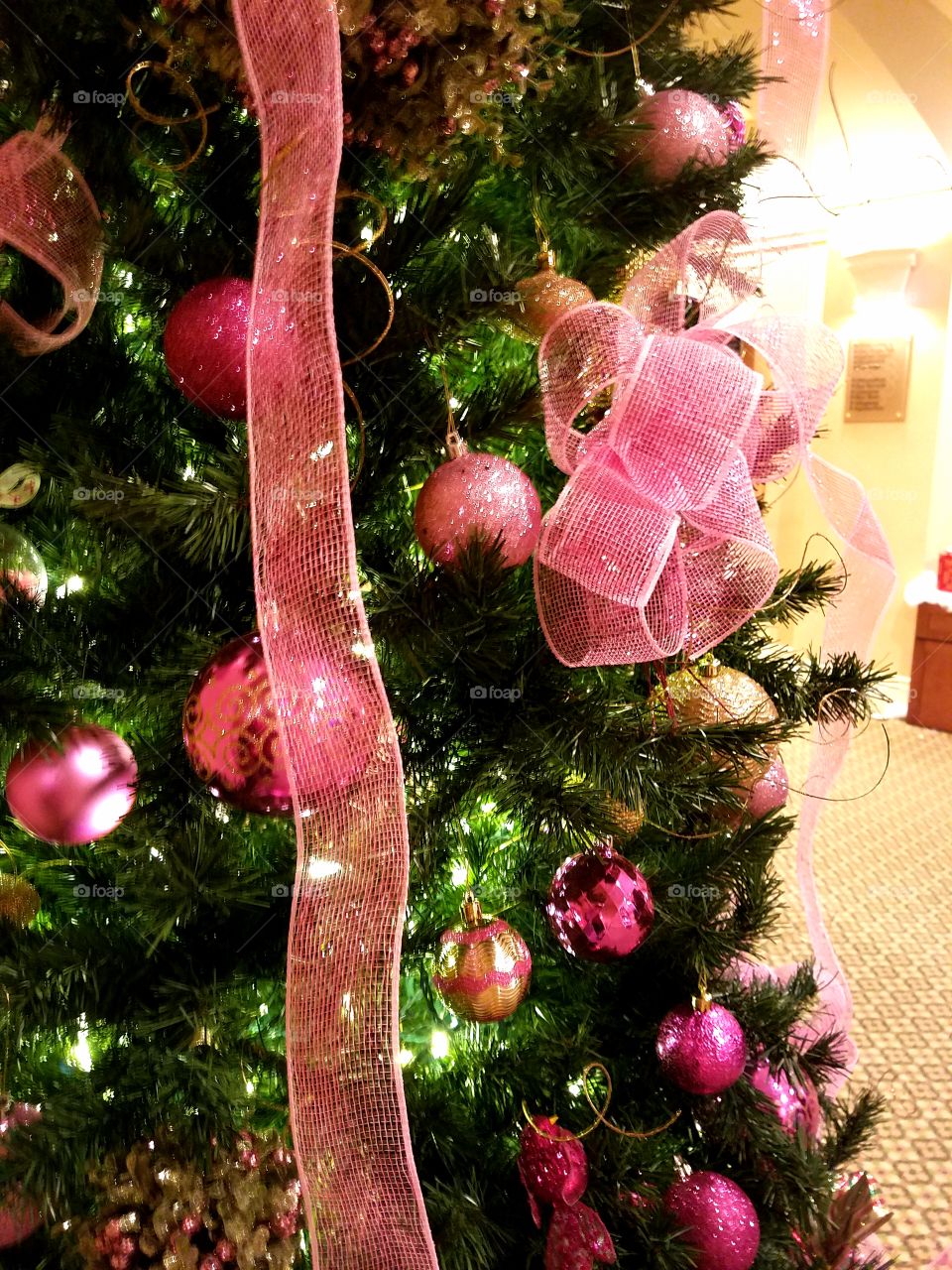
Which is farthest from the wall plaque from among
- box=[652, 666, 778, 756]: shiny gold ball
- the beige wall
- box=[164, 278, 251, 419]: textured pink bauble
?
box=[164, 278, 251, 419]: textured pink bauble

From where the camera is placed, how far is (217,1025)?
521 millimetres

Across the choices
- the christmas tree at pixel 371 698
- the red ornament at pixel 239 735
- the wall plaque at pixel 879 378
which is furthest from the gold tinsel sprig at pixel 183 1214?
the wall plaque at pixel 879 378

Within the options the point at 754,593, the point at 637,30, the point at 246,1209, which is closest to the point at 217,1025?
the point at 246,1209

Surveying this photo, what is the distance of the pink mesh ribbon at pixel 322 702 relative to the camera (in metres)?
0.41

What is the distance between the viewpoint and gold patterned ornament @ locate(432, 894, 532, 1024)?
600mm

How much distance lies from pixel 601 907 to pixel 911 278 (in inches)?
145

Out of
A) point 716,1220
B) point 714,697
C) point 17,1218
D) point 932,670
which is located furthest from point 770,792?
point 932,670

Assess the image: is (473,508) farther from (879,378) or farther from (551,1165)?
(879,378)

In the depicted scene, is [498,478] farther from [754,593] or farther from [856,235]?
[856,235]

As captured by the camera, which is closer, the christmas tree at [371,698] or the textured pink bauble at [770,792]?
the christmas tree at [371,698]

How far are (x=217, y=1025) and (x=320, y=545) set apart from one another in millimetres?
288

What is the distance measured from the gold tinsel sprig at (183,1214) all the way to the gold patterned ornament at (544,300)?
53cm

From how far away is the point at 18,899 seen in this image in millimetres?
644

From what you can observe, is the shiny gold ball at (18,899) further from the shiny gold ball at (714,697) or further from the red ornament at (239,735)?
the shiny gold ball at (714,697)
